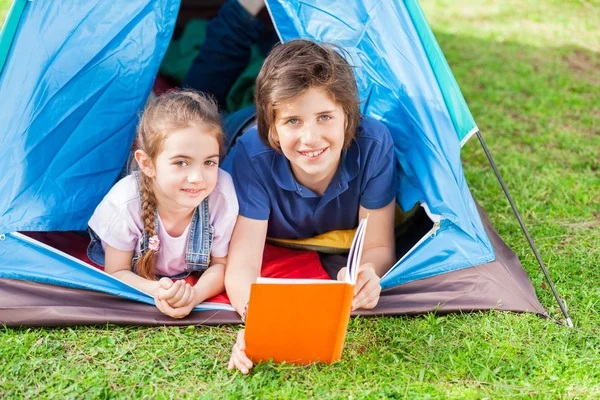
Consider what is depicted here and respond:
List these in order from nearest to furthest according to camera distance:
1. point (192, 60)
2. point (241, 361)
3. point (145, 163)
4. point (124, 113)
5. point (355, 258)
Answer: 1. point (355, 258)
2. point (241, 361)
3. point (145, 163)
4. point (124, 113)
5. point (192, 60)

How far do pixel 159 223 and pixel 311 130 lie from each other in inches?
21.5

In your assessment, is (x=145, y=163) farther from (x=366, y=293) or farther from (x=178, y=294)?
(x=366, y=293)

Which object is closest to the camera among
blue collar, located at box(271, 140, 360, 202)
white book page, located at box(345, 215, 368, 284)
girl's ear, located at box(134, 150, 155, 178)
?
white book page, located at box(345, 215, 368, 284)

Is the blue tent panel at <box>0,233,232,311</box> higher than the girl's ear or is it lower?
lower

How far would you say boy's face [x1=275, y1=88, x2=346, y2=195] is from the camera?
1.83 meters

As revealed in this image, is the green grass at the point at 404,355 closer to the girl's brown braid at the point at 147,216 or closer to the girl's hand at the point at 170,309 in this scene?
the girl's hand at the point at 170,309

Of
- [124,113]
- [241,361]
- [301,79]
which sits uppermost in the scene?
[301,79]

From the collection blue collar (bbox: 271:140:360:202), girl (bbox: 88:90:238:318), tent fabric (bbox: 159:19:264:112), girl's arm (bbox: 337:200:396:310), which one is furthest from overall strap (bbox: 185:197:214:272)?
tent fabric (bbox: 159:19:264:112)

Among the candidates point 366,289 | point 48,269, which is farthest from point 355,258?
point 48,269

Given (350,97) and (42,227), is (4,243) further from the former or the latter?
(350,97)

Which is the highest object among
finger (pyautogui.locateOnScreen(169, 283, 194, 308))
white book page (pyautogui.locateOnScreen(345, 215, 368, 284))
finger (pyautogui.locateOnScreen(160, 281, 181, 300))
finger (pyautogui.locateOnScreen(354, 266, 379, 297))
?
white book page (pyautogui.locateOnScreen(345, 215, 368, 284))

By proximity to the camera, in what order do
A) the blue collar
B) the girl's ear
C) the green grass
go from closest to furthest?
the green grass → the girl's ear → the blue collar

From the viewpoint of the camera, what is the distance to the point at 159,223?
200 centimetres

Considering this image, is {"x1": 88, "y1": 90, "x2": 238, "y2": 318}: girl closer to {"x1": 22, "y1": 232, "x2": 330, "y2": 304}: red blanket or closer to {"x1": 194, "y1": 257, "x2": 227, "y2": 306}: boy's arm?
{"x1": 194, "y1": 257, "x2": 227, "y2": 306}: boy's arm
